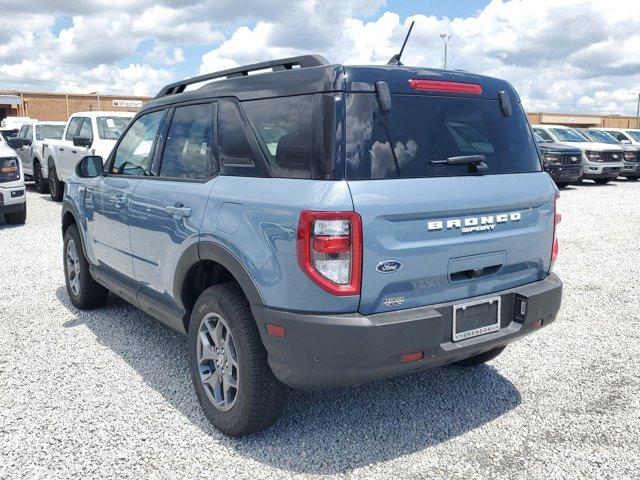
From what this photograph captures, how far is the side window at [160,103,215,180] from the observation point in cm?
338

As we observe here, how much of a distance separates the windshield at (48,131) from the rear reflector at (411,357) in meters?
13.6

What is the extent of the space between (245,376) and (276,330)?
1.27 ft

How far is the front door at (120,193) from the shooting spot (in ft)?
13.4

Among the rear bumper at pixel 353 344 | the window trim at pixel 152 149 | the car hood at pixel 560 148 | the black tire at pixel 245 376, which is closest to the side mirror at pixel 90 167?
the window trim at pixel 152 149

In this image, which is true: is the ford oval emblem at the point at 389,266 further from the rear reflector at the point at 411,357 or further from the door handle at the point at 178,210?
the door handle at the point at 178,210

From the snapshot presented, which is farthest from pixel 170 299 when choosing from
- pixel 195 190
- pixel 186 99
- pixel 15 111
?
pixel 15 111

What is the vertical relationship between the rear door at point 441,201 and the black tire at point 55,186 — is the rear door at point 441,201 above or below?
above

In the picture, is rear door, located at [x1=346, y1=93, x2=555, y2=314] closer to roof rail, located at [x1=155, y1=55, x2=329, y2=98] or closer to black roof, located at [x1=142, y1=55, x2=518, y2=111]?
black roof, located at [x1=142, y1=55, x2=518, y2=111]

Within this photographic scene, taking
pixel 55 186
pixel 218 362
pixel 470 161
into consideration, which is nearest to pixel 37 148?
pixel 55 186

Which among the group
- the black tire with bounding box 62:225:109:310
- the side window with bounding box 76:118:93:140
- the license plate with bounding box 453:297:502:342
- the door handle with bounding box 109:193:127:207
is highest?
the side window with bounding box 76:118:93:140

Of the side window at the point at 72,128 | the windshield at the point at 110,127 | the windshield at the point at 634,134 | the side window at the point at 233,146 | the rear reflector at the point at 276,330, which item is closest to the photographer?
the rear reflector at the point at 276,330

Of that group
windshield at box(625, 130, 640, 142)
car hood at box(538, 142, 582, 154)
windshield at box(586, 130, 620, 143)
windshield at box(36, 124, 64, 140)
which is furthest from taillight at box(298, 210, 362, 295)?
windshield at box(625, 130, 640, 142)

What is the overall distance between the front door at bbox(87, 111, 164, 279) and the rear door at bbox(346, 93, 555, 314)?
1941mm

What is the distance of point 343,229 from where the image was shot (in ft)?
8.23
